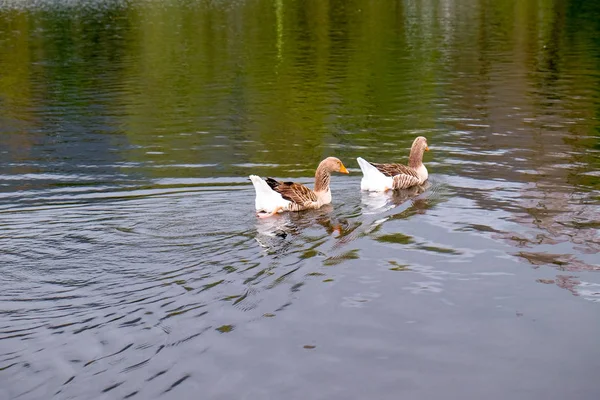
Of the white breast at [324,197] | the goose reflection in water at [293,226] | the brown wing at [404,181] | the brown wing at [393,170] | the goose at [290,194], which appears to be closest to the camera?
the goose reflection in water at [293,226]

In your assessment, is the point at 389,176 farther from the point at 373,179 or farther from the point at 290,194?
the point at 290,194

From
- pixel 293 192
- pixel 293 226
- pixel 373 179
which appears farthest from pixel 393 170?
pixel 293 226

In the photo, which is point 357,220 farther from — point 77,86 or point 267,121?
point 77,86

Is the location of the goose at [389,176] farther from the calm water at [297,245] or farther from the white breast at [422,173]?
the calm water at [297,245]

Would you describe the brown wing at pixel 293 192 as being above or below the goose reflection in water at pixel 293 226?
above

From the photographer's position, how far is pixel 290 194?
20812 millimetres

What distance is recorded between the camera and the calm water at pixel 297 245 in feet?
41.8

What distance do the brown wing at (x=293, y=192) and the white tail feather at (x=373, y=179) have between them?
74.7 inches

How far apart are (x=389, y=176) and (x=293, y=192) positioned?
334cm

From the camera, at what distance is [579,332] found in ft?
46.1

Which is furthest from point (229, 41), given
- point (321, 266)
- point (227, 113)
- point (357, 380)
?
point (357, 380)

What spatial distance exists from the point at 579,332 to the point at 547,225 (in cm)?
598

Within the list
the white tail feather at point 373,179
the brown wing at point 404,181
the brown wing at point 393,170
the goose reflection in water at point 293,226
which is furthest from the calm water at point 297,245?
the brown wing at point 393,170

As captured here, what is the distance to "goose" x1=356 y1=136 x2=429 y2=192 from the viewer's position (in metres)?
22.7
